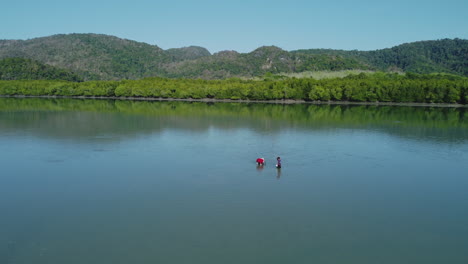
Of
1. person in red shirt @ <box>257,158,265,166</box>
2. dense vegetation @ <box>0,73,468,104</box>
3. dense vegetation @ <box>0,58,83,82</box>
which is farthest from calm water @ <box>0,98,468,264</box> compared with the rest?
dense vegetation @ <box>0,58,83,82</box>

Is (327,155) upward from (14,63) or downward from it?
downward

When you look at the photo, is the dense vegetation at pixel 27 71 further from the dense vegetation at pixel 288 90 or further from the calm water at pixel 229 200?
the calm water at pixel 229 200

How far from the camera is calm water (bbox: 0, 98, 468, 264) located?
473 inches

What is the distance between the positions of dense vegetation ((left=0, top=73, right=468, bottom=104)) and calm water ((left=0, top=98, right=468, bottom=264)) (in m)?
49.9

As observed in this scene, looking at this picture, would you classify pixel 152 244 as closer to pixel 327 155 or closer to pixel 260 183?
pixel 260 183

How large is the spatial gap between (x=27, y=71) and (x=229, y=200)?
146105mm

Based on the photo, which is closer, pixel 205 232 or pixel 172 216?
pixel 205 232

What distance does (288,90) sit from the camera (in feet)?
289

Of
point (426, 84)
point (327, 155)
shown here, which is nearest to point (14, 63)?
point (426, 84)

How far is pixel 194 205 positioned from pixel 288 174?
6.82m

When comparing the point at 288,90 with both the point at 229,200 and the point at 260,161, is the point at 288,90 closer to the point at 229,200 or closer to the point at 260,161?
the point at 260,161

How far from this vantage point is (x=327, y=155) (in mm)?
26312

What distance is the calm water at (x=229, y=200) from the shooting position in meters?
12.0

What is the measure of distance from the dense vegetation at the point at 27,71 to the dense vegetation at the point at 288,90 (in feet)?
114
